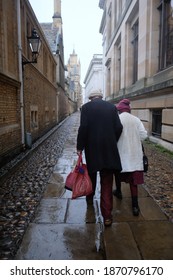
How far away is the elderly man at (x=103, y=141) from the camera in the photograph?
11.1ft

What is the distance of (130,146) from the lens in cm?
374

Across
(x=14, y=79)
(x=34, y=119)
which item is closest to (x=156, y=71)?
(x=34, y=119)

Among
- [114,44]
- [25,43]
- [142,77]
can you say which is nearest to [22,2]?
[25,43]

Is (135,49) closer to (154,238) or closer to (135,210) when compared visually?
(135,210)

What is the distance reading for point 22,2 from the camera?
9250 millimetres

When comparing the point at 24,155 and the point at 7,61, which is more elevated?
the point at 7,61

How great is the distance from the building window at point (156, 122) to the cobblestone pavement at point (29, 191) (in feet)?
8.29

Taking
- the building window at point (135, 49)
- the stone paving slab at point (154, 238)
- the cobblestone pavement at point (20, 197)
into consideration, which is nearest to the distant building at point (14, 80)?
the cobblestone pavement at point (20, 197)

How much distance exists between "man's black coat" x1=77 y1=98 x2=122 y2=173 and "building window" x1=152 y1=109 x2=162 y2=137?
7.50 m

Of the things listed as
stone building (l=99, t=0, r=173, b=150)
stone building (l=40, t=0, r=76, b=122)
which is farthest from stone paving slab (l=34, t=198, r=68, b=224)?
stone building (l=40, t=0, r=76, b=122)

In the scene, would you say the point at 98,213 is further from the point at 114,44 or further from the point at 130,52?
the point at 114,44

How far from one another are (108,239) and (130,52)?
15835 mm

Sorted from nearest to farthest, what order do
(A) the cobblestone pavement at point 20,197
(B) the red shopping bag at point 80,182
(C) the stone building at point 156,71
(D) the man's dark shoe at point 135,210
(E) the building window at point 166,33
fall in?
(A) the cobblestone pavement at point 20,197
(B) the red shopping bag at point 80,182
(D) the man's dark shoe at point 135,210
(C) the stone building at point 156,71
(E) the building window at point 166,33

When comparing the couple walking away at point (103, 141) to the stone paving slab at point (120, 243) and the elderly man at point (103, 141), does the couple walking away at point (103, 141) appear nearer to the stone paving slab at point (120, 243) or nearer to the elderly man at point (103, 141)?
the elderly man at point (103, 141)
